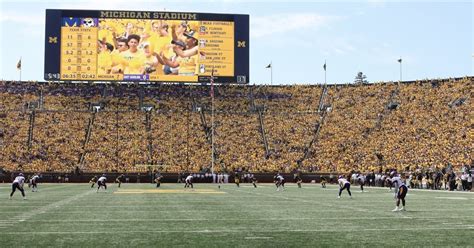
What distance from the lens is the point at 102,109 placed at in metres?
64.8

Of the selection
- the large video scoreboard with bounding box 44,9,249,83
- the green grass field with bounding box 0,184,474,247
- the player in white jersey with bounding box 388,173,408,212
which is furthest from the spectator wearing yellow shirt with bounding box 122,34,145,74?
the player in white jersey with bounding box 388,173,408,212

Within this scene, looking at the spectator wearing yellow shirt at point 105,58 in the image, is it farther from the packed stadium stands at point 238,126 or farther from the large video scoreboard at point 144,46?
the packed stadium stands at point 238,126

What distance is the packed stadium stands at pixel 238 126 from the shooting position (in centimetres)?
5550

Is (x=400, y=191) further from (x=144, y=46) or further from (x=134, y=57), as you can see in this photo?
(x=134, y=57)

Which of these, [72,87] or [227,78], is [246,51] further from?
[72,87]

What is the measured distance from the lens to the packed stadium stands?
2185 inches

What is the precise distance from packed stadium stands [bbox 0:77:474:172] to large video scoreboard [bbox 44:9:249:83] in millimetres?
4608

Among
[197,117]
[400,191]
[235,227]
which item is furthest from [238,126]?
[235,227]

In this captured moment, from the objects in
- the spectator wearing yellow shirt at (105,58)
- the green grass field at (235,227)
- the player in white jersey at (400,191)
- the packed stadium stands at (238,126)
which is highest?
the spectator wearing yellow shirt at (105,58)

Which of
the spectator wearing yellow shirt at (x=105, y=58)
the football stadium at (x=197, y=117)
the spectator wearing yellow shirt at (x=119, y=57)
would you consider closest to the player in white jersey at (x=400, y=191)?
the football stadium at (x=197, y=117)

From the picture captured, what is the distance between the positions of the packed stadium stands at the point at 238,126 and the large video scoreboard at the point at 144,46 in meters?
4.61

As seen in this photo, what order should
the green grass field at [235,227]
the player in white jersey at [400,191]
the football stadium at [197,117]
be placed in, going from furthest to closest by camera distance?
1. the football stadium at [197,117]
2. the player in white jersey at [400,191]
3. the green grass field at [235,227]

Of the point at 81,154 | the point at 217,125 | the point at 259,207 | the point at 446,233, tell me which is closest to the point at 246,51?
the point at 217,125

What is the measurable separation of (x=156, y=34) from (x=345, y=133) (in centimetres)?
2035
